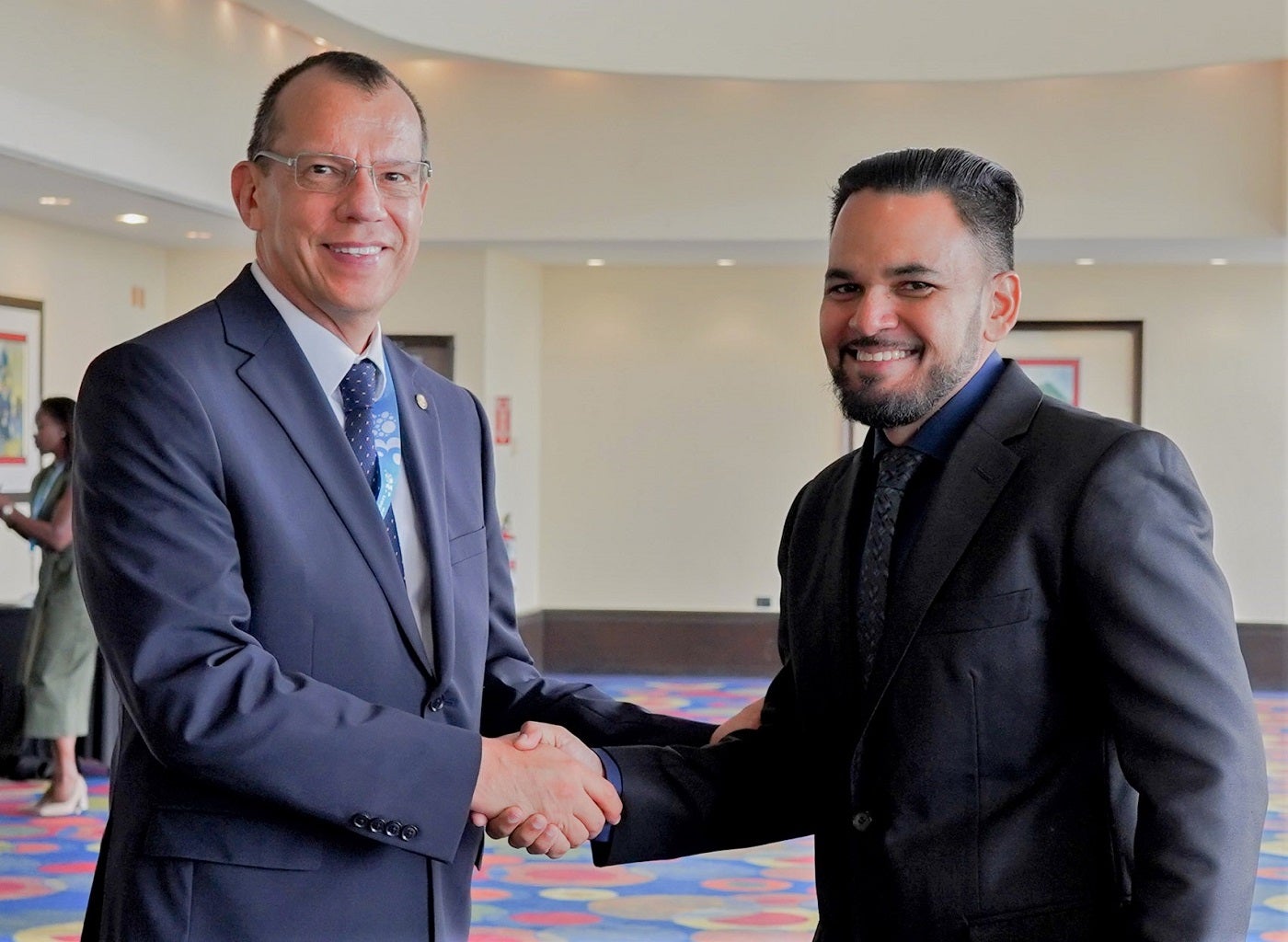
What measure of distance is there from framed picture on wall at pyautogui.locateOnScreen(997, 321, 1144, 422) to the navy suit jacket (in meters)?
10.6

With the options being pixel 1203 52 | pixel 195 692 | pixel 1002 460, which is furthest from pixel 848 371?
pixel 1203 52

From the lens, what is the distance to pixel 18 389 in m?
10.2

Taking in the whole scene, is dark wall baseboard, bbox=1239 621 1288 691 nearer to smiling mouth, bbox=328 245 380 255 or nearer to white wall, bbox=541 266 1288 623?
white wall, bbox=541 266 1288 623

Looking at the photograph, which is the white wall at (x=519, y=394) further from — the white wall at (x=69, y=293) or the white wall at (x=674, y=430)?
the white wall at (x=69, y=293)

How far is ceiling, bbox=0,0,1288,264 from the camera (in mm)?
9984

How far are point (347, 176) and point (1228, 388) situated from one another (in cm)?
1101

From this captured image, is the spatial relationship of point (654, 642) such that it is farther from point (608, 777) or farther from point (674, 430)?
point (608, 777)

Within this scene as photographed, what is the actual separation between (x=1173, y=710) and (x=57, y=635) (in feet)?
22.0

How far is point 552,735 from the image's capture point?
9.20 feet

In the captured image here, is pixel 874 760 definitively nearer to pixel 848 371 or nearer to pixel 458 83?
pixel 848 371

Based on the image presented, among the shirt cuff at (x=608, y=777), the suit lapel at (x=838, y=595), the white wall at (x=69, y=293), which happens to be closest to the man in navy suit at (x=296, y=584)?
the shirt cuff at (x=608, y=777)

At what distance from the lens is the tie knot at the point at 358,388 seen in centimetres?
249

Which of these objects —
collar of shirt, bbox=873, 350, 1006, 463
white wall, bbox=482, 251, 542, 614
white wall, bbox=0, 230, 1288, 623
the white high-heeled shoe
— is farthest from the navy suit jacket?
white wall, bbox=0, 230, 1288, 623

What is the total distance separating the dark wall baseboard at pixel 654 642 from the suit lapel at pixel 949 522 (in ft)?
33.7
